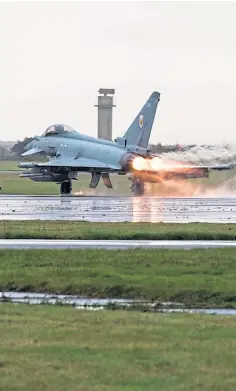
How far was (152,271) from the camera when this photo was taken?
59.1 feet

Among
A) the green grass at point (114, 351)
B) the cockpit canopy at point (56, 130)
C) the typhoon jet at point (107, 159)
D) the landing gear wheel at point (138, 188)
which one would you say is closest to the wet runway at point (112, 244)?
the green grass at point (114, 351)

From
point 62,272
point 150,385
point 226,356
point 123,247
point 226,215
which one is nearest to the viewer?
point 150,385

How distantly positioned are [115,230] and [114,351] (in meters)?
16.0

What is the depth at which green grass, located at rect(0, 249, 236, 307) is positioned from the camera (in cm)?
1641

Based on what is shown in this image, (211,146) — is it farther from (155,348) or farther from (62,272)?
(155,348)

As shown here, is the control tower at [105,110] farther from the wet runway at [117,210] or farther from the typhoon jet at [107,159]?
the wet runway at [117,210]

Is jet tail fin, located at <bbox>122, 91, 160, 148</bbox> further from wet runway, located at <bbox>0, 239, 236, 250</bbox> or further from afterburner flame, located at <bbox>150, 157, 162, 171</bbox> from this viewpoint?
wet runway, located at <bbox>0, 239, 236, 250</bbox>

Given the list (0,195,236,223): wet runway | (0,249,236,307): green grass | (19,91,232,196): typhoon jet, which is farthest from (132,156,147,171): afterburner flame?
(0,249,236,307): green grass

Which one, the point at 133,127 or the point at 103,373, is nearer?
the point at 103,373

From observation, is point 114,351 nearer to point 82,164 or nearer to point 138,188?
point 138,188

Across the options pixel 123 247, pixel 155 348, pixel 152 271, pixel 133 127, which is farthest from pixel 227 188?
pixel 155 348

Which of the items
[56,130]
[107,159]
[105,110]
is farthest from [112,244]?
[105,110]

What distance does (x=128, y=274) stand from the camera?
17844 millimetres

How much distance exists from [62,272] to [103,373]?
874 cm
